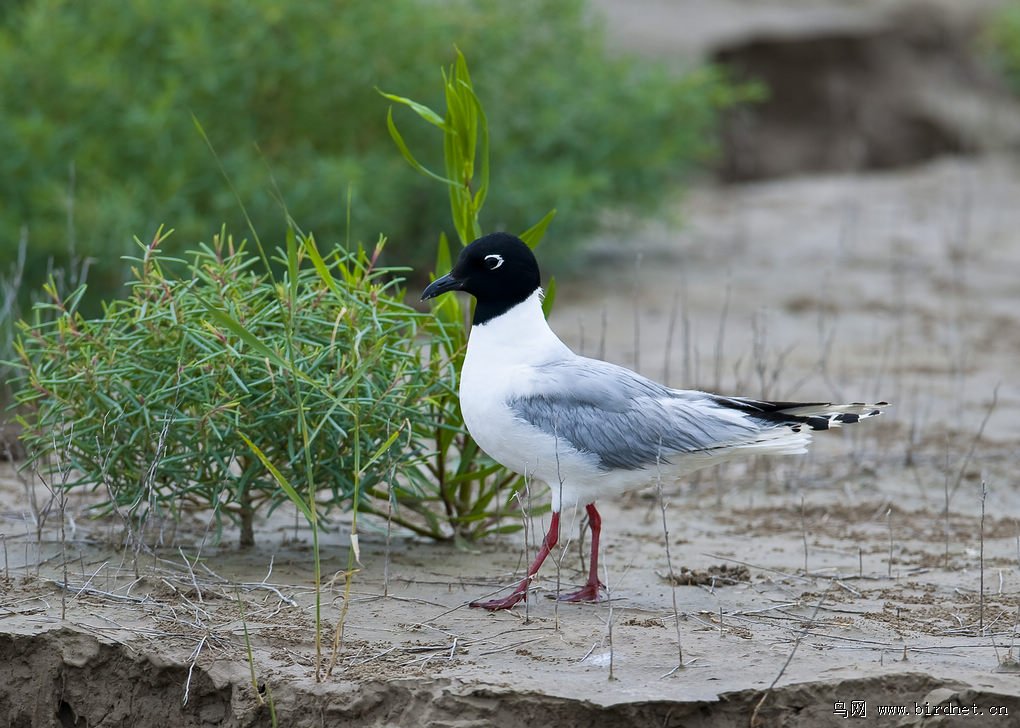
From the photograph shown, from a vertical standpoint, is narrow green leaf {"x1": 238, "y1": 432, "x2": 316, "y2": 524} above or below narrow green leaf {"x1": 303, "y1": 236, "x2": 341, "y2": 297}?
below

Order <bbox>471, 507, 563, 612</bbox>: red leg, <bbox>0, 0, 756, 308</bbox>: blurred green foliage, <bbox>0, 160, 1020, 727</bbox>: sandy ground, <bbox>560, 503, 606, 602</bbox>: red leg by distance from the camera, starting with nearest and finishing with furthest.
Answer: <bbox>0, 160, 1020, 727</bbox>: sandy ground, <bbox>471, 507, 563, 612</bbox>: red leg, <bbox>560, 503, 606, 602</bbox>: red leg, <bbox>0, 0, 756, 308</bbox>: blurred green foliage

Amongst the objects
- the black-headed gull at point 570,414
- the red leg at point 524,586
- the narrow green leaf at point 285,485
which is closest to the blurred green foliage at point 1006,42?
the black-headed gull at point 570,414

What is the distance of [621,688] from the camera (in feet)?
12.3

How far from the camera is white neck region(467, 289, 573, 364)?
4570mm

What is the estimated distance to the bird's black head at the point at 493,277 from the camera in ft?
15.1

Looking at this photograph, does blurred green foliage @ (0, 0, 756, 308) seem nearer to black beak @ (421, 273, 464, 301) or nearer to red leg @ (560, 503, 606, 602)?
black beak @ (421, 273, 464, 301)

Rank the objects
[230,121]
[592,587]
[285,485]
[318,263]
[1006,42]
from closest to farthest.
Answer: [285,485] → [318,263] → [592,587] → [230,121] → [1006,42]

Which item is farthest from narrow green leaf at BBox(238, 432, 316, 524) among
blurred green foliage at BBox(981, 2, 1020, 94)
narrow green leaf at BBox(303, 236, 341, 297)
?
blurred green foliage at BBox(981, 2, 1020, 94)

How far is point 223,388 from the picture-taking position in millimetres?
4609

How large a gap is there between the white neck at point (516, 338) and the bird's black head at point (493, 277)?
29 mm

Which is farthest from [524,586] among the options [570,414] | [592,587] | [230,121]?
[230,121]

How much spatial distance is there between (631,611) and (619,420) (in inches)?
24.2

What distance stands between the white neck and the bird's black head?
0.03m

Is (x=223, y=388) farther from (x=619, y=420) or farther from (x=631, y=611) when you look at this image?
(x=631, y=611)
